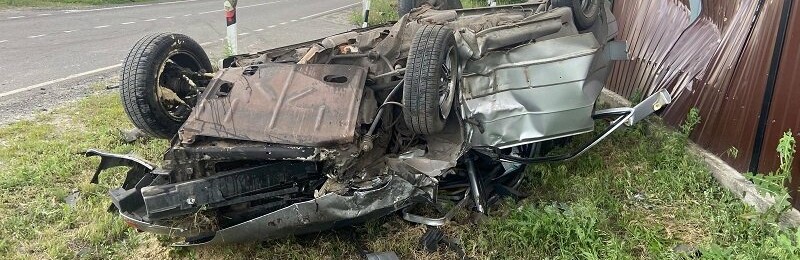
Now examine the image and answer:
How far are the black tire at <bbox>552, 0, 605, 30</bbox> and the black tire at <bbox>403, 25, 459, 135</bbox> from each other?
1.66 metres

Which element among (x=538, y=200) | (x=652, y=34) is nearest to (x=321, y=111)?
(x=538, y=200)

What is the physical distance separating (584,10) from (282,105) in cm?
290

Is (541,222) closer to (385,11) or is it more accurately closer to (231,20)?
(231,20)

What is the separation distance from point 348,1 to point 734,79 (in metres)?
16.0

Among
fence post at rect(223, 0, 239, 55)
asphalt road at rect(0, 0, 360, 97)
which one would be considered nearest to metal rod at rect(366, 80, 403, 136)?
fence post at rect(223, 0, 239, 55)

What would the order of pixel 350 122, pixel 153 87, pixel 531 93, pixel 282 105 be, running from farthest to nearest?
1. pixel 531 93
2. pixel 153 87
3. pixel 282 105
4. pixel 350 122

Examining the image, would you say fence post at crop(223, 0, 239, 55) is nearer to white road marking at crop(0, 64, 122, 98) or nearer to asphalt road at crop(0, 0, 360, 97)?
asphalt road at crop(0, 0, 360, 97)

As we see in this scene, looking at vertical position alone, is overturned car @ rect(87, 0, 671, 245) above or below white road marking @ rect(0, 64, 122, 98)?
above

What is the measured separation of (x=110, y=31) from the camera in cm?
1070

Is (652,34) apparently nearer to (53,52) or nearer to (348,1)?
(53,52)

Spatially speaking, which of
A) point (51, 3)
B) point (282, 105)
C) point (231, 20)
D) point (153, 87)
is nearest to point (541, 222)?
point (282, 105)

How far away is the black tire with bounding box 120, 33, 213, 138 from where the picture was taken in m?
3.37

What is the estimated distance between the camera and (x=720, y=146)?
4.04 m

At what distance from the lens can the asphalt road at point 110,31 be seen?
7.17 m
